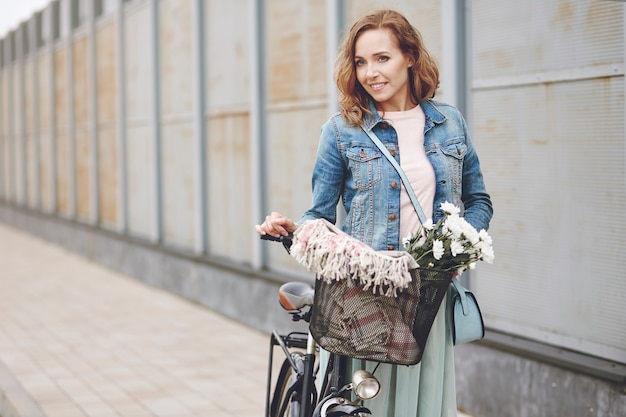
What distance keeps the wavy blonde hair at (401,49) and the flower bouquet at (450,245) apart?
0.47 metres

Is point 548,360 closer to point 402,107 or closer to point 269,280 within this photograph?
point 402,107

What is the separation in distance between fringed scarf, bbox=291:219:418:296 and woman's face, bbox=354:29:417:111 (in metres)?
0.49

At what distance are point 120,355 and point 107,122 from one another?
7.67 metres

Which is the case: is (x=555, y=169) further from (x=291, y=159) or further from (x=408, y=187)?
(x=291, y=159)

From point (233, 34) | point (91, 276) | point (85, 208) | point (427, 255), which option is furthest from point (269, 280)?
point (85, 208)

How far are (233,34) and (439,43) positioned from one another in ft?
13.0

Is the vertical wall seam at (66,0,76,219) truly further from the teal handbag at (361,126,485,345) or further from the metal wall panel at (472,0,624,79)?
the teal handbag at (361,126,485,345)

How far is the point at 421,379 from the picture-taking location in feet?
11.1

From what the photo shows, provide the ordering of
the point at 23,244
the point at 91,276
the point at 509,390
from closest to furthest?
the point at 509,390 < the point at 91,276 < the point at 23,244

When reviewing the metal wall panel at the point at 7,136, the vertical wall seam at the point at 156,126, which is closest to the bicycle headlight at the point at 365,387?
the vertical wall seam at the point at 156,126

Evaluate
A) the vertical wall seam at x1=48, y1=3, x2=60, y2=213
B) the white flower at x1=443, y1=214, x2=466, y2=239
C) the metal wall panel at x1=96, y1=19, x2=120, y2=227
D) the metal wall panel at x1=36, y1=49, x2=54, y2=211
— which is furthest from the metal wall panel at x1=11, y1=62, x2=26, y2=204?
the white flower at x1=443, y1=214, x2=466, y2=239

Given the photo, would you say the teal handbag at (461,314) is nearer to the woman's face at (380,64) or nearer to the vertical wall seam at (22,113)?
the woman's face at (380,64)

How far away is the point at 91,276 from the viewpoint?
13.7m

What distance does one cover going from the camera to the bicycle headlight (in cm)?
328
